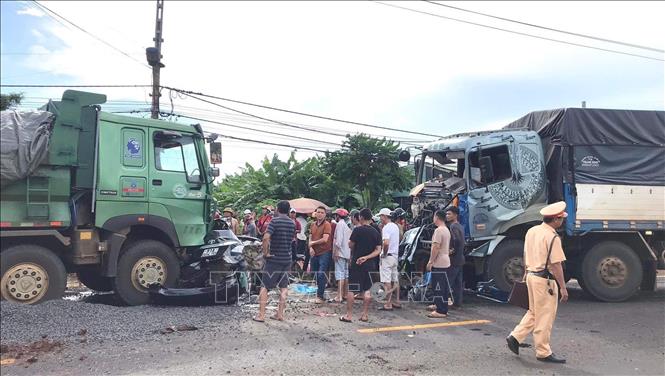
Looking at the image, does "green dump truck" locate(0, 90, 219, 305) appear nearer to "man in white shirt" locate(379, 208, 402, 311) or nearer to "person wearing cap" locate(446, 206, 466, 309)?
"man in white shirt" locate(379, 208, 402, 311)

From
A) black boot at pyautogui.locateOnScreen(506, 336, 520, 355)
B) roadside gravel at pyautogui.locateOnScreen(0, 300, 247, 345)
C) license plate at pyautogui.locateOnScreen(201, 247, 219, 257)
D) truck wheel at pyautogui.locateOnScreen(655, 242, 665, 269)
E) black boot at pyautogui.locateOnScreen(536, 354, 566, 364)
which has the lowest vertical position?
black boot at pyautogui.locateOnScreen(536, 354, 566, 364)

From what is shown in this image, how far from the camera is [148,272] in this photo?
24.4ft

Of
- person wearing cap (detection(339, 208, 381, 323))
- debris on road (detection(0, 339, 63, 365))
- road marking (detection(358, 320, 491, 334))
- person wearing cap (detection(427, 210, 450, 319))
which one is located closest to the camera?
debris on road (detection(0, 339, 63, 365))

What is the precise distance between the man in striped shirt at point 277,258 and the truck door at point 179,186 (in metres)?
1.59

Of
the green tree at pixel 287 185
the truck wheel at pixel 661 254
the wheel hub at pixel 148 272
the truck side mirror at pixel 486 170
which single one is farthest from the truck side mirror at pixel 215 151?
the green tree at pixel 287 185

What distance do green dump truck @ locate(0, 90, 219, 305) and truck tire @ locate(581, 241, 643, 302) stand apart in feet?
21.6

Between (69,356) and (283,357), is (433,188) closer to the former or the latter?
(283,357)

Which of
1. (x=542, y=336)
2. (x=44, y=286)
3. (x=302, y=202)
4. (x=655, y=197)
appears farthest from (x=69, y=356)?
(x=302, y=202)

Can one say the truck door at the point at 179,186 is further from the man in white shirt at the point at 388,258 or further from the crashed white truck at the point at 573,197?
the crashed white truck at the point at 573,197

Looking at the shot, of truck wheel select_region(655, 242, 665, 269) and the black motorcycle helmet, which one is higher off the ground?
the black motorcycle helmet

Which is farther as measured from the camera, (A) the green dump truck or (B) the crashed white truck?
(B) the crashed white truck

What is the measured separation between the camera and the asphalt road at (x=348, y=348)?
192 inches

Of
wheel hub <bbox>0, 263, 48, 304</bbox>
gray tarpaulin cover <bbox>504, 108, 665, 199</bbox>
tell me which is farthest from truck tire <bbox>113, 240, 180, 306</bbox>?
gray tarpaulin cover <bbox>504, 108, 665, 199</bbox>

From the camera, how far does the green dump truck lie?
6.24 metres
